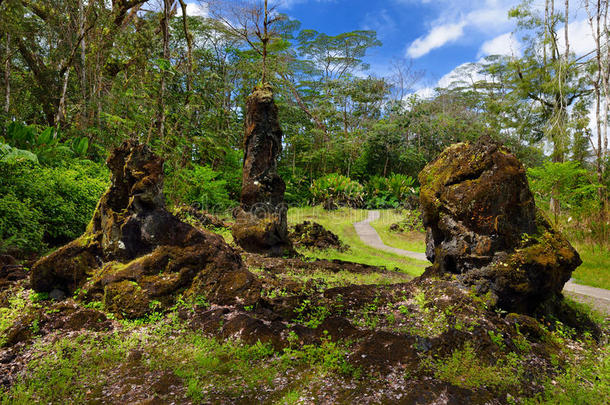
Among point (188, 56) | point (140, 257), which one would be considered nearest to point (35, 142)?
point (188, 56)

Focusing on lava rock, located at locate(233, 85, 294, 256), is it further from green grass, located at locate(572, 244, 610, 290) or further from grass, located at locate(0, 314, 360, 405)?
green grass, located at locate(572, 244, 610, 290)

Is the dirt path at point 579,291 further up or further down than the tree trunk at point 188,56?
further down

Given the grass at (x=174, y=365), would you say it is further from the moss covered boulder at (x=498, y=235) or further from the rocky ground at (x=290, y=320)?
the moss covered boulder at (x=498, y=235)

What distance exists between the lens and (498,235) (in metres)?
3.51

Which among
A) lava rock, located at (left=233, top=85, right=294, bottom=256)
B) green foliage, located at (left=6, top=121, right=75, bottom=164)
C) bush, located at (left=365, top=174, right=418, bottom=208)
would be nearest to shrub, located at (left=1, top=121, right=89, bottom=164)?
green foliage, located at (left=6, top=121, right=75, bottom=164)

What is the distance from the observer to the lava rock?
705 centimetres

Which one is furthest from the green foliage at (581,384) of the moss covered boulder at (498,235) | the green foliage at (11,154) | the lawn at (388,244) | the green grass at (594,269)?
the green foliage at (11,154)

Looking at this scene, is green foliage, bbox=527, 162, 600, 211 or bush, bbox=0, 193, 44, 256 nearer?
bush, bbox=0, 193, 44, 256

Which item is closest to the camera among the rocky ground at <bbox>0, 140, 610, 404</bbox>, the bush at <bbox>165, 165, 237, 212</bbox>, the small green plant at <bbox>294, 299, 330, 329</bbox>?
the rocky ground at <bbox>0, 140, 610, 404</bbox>

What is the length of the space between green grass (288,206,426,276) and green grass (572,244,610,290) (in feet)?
9.45

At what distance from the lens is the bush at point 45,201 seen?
5.16 meters

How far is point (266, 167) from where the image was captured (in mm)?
7523

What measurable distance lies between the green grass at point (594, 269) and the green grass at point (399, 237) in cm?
376

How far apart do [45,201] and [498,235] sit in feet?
23.5
